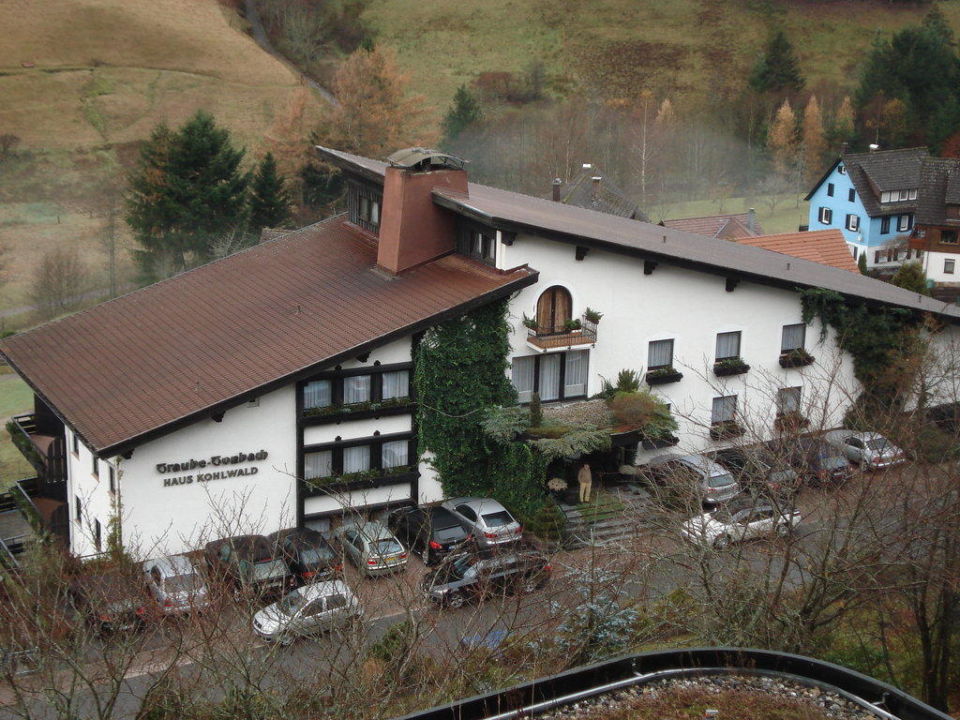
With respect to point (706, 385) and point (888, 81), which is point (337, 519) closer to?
point (706, 385)

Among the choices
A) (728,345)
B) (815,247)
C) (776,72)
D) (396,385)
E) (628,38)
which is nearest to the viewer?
(396,385)

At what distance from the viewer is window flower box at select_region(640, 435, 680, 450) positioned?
38562 millimetres

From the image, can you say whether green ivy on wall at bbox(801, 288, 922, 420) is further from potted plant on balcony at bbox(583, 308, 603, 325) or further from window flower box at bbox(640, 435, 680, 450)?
potted plant on balcony at bbox(583, 308, 603, 325)

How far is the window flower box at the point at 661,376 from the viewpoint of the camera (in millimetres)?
39938

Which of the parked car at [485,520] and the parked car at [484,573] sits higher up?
the parked car at [484,573]

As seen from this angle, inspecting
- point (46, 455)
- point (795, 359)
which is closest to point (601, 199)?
point (795, 359)

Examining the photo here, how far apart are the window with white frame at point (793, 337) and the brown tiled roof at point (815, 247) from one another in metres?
12.8

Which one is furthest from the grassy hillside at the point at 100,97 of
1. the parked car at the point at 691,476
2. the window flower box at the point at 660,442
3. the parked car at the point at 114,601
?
the parked car at the point at 114,601

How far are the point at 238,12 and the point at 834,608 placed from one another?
118540 millimetres

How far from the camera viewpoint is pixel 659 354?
132 ft

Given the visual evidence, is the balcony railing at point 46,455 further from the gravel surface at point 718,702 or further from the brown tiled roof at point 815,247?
the brown tiled roof at point 815,247

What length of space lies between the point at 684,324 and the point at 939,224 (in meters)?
38.9

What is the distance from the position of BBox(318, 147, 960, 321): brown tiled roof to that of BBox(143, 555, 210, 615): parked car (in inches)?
537

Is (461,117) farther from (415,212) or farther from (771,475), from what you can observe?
(771,475)
